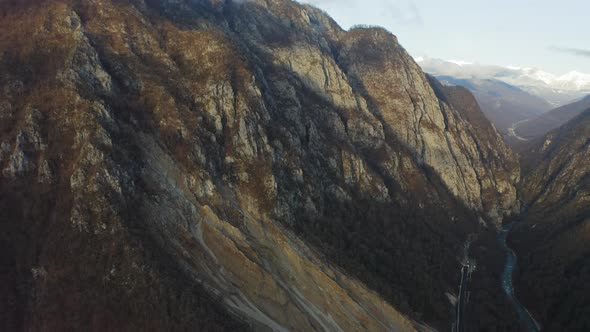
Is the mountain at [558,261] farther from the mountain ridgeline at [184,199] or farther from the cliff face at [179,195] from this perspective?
the cliff face at [179,195]

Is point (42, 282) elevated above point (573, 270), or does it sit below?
below

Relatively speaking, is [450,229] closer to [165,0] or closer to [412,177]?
[412,177]

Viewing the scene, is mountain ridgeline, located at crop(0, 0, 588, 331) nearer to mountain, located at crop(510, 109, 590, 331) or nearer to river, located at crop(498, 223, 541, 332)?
river, located at crop(498, 223, 541, 332)

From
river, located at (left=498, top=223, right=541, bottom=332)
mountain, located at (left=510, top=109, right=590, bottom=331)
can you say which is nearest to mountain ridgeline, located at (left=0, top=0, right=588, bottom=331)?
river, located at (left=498, top=223, right=541, bottom=332)

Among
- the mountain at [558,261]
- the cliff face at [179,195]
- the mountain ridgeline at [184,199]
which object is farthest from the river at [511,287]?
the cliff face at [179,195]

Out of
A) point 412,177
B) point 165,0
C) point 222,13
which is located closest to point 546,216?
point 412,177
